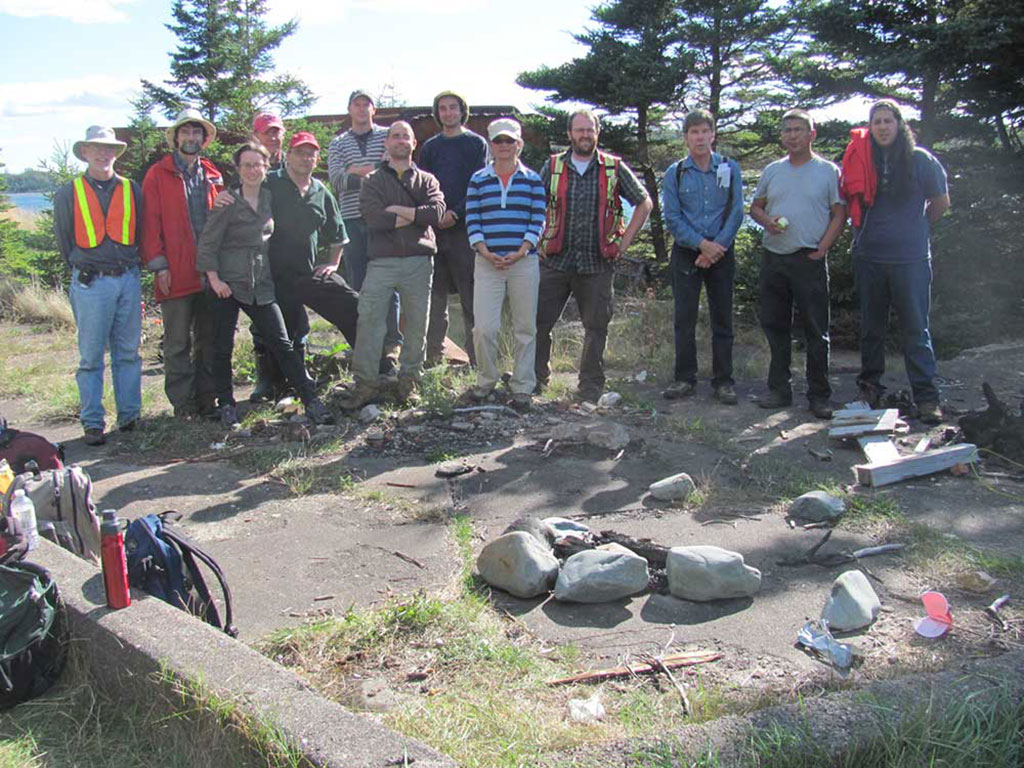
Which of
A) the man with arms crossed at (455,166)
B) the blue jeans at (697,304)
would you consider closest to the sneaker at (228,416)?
the man with arms crossed at (455,166)

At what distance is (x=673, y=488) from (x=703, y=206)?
2847 millimetres

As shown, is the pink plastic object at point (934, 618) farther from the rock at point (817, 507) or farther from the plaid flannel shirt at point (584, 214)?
the plaid flannel shirt at point (584, 214)

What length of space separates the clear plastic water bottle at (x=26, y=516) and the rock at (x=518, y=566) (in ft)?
6.40

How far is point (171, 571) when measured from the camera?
11.6 feet

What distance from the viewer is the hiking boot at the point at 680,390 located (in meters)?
7.41

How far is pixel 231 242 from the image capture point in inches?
262

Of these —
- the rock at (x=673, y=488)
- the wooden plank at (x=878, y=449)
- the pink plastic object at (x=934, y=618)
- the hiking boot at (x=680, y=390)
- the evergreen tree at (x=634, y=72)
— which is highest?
the evergreen tree at (x=634, y=72)

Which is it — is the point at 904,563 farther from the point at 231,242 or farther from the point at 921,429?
the point at 231,242

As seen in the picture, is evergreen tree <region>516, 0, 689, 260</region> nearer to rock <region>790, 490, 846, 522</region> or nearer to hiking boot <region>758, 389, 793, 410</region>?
hiking boot <region>758, 389, 793, 410</region>

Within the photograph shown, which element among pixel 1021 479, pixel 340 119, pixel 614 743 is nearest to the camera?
pixel 614 743

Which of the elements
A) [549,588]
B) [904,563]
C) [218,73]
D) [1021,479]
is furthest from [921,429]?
[218,73]

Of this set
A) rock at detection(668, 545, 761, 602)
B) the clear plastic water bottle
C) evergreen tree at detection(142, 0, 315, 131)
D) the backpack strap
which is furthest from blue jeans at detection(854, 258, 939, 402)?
evergreen tree at detection(142, 0, 315, 131)

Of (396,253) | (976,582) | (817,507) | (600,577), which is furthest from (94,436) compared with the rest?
(976,582)

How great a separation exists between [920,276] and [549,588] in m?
4.29
